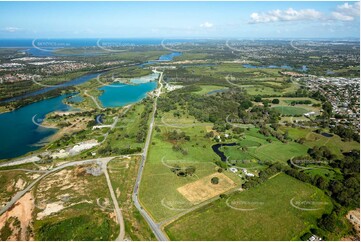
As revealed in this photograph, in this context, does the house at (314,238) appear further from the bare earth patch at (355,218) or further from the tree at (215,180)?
the tree at (215,180)

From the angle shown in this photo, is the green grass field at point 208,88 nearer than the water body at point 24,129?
No

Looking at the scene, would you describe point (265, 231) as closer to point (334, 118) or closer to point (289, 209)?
point (289, 209)

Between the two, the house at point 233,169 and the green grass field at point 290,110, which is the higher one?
the green grass field at point 290,110

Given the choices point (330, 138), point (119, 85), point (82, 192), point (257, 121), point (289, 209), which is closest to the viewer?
point (289, 209)

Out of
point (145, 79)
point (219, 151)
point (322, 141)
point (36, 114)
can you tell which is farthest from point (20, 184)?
point (145, 79)

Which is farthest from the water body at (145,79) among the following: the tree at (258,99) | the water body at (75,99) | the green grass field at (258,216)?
the green grass field at (258,216)

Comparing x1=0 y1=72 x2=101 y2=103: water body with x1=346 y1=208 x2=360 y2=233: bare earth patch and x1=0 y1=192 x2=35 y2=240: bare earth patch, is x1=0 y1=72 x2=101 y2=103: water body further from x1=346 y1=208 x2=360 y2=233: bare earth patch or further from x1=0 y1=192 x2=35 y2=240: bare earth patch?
x1=346 y1=208 x2=360 y2=233: bare earth patch

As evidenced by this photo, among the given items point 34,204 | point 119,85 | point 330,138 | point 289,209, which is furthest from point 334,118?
point 119,85

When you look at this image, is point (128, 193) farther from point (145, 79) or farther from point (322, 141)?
point (145, 79)
